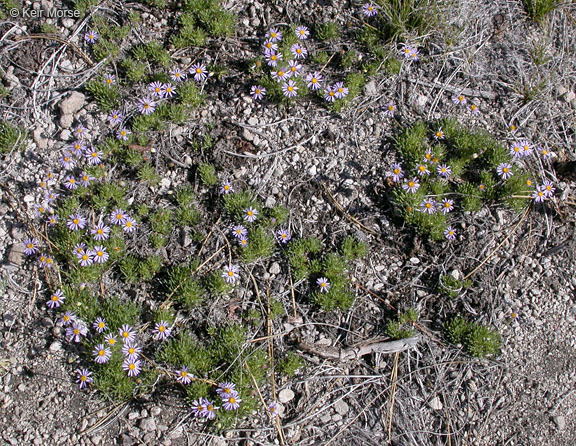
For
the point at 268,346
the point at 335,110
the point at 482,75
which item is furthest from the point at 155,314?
the point at 482,75

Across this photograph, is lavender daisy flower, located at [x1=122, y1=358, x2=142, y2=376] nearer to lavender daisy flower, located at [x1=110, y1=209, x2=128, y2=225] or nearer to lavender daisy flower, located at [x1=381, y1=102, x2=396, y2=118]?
lavender daisy flower, located at [x1=110, y1=209, x2=128, y2=225]

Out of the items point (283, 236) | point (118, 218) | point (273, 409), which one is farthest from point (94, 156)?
point (273, 409)

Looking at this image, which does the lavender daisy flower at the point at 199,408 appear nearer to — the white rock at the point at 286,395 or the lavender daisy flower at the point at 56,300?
the white rock at the point at 286,395

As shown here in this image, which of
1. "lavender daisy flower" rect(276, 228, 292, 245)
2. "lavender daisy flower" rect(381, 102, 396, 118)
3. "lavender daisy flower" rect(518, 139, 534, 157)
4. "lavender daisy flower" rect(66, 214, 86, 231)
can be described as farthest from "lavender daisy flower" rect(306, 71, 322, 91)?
"lavender daisy flower" rect(66, 214, 86, 231)

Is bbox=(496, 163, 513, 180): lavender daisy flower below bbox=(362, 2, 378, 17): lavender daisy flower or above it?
below

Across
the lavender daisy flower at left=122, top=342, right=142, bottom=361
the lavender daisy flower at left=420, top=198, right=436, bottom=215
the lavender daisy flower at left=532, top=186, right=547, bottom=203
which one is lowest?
the lavender daisy flower at left=532, top=186, right=547, bottom=203

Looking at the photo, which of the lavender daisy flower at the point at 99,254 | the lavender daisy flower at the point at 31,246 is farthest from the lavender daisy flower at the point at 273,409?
the lavender daisy flower at the point at 31,246
